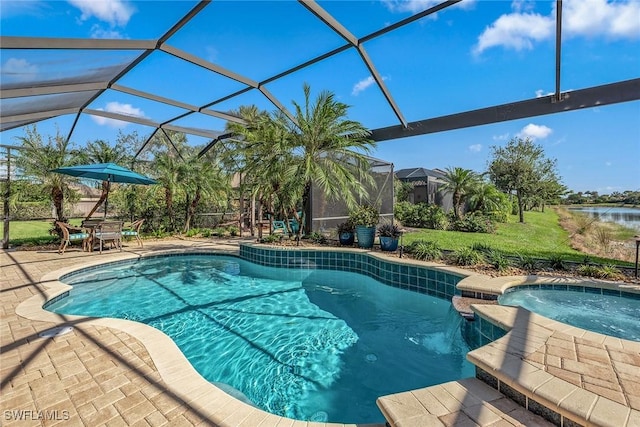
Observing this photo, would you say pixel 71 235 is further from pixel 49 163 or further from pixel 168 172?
pixel 168 172

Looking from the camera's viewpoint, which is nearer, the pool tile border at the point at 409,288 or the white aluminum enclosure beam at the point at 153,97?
the pool tile border at the point at 409,288

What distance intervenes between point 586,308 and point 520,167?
55.8ft

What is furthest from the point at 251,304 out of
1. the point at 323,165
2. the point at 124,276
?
the point at 323,165

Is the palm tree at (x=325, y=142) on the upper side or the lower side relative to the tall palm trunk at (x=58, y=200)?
upper

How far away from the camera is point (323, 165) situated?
8.98m

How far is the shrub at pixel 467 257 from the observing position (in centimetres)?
614

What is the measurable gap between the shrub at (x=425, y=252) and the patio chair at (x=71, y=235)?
31.4 feet

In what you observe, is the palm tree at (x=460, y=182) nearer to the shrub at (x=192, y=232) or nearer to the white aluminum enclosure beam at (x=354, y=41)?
the white aluminum enclosure beam at (x=354, y=41)

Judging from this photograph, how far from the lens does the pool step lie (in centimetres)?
198

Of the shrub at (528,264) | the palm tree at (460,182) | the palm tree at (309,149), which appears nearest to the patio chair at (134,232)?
the palm tree at (309,149)

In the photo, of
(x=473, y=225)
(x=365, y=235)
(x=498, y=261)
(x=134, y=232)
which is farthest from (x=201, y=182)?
(x=473, y=225)

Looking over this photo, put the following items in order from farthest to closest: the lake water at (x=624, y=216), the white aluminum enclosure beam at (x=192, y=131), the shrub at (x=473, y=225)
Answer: the shrub at (x=473, y=225) → the white aluminum enclosure beam at (x=192, y=131) → the lake water at (x=624, y=216)

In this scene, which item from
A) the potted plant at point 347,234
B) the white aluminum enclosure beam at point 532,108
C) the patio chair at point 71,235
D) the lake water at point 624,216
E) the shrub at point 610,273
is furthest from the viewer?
the potted plant at point 347,234

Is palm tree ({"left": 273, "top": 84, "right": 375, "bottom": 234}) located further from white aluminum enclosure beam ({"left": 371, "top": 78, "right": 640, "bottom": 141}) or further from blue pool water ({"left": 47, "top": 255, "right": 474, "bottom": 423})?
blue pool water ({"left": 47, "top": 255, "right": 474, "bottom": 423})
